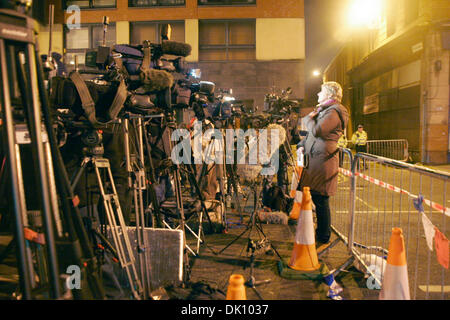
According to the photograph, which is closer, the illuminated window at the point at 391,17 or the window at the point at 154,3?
the window at the point at 154,3

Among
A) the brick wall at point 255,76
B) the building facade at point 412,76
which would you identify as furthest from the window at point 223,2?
the building facade at point 412,76

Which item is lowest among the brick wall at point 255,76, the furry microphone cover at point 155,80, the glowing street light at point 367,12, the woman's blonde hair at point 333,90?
the furry microphone cover at point 155,80

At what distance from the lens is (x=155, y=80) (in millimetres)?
2885

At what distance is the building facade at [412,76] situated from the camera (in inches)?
587

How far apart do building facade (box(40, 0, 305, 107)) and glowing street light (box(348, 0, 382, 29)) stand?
279 inches

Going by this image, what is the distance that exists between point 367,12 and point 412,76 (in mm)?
7904

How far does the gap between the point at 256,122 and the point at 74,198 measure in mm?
4532

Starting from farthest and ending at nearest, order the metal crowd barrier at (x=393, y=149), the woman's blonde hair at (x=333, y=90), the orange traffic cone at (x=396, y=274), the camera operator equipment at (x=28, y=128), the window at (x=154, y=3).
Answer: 1. the window at (x=154, y=3)
2. the metal crowd barrier at (x=393, y=149)
3. the woman's blonde hair at (x=333, y=90)
4. the orange traffic cone at (x=396, y=274)
5. the camera operator equipment at (x=28, y=128)

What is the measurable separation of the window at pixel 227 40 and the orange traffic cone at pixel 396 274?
1563 cm

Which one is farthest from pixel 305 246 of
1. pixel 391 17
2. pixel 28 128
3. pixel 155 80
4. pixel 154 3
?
pixel 391 17

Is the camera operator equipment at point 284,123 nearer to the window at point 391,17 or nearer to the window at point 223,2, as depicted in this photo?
the window at point 223,2

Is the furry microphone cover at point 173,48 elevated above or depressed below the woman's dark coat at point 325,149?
above

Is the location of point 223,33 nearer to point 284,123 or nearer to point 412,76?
point 412,76
